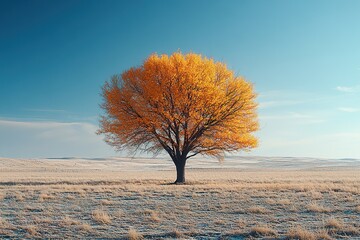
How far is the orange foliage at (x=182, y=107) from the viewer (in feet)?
95.5

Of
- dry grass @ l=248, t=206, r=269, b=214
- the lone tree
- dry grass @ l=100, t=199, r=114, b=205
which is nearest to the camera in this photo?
dry grass @ l=248, t=206, r=269, b=214

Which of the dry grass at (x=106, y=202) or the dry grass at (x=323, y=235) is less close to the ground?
the dry grass at (x=106, y=202)

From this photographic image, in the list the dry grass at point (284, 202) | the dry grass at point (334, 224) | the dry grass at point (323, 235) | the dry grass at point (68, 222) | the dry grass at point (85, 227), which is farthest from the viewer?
the dry grass at point (284, 202)

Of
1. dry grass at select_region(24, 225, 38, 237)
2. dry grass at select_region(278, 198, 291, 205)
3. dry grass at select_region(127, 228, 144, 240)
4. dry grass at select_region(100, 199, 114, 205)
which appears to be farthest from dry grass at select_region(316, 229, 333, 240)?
dry grass at select_region(100, 199, 114, 205)

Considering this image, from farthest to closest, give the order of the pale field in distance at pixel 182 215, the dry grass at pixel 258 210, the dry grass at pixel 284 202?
the dry grass at pixel 284 202
the dry grass at pixel 258 210
the pale field in distance at pixel 182 215

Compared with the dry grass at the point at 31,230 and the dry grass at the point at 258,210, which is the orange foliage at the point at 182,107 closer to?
the dry grass at the point at 258,210

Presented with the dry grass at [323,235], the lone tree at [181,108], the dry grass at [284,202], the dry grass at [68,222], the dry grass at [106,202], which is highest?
the lone tree at [181,108]

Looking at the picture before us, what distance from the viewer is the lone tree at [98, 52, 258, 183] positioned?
29109mm

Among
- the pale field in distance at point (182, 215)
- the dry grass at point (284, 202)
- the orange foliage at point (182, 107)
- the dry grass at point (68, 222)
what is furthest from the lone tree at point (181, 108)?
the dry grass at point (68, 222)

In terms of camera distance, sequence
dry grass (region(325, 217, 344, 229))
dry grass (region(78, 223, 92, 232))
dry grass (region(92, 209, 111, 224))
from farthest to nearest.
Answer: dry grass (region(92, 209, 111, 224))
dry grass (region(78, 223, 92, 232))
dry grass (region(325, 217, 344, 229))

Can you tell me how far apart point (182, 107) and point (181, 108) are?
115mm

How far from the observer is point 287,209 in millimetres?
15484

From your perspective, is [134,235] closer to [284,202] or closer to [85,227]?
[85,227]

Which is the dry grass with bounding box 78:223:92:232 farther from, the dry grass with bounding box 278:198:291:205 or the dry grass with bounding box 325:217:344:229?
the dry grass with bounding box 278:198:291:205
